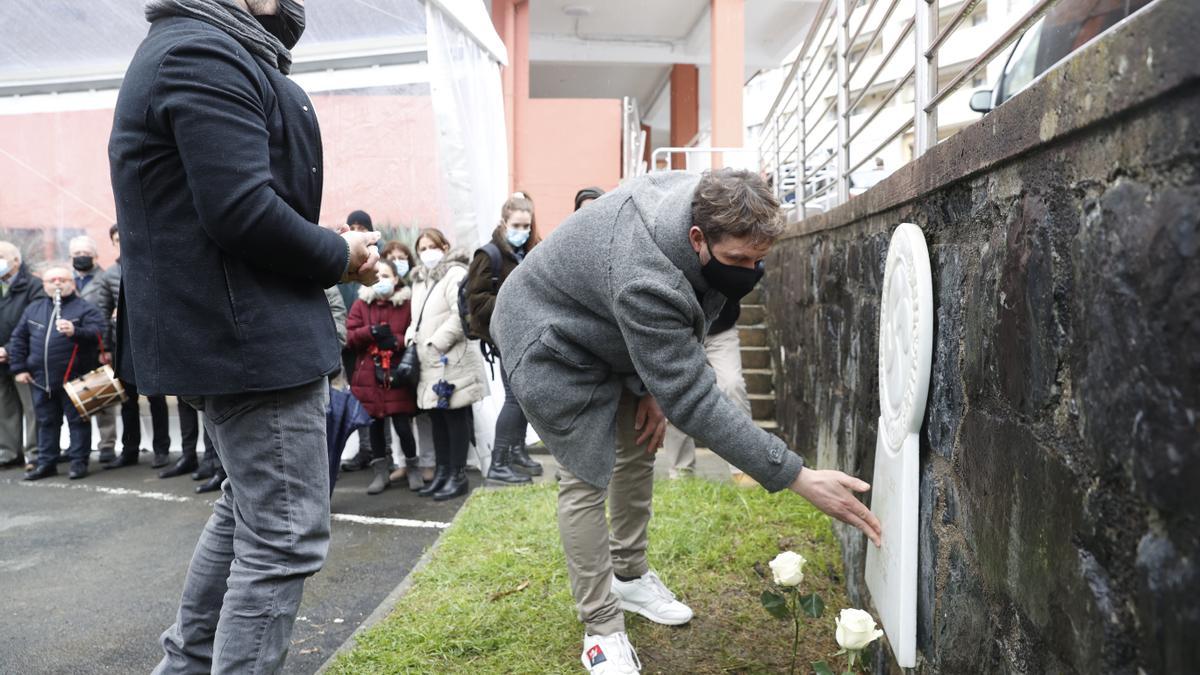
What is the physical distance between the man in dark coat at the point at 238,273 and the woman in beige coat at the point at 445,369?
3.12 m

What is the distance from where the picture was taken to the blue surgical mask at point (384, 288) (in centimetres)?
525

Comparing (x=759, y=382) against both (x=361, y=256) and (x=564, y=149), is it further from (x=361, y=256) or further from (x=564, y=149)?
(x=361, y=256)

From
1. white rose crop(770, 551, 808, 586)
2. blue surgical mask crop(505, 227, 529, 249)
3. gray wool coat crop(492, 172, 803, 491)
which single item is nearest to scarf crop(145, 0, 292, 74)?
gray wool coat crop(492, 172, 803, 491)

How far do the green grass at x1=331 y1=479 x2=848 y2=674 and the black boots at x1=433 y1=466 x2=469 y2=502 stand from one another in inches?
26.5

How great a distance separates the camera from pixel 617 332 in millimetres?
2350

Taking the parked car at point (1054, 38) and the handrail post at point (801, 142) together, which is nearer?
the parked car at point (1054, 38)

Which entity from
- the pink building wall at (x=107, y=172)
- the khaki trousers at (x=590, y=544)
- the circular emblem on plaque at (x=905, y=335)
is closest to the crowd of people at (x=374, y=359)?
the pink building wall at (x=107, y=172)

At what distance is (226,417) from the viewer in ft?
6.01

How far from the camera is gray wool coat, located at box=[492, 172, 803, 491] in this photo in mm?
2096

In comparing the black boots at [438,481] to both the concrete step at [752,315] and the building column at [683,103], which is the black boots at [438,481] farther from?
the building column at [683,103]

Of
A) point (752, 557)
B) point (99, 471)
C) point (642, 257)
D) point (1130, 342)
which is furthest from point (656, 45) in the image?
point (1130, 342)

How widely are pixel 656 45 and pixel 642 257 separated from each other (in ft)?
40.4

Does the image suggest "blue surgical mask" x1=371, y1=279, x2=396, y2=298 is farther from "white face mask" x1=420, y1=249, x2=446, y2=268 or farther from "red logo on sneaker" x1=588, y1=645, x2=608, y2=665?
"red logo on sneaker" x1=588, y1=645, x2=608, y2=665

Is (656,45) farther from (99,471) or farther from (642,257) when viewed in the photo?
(642,257)
